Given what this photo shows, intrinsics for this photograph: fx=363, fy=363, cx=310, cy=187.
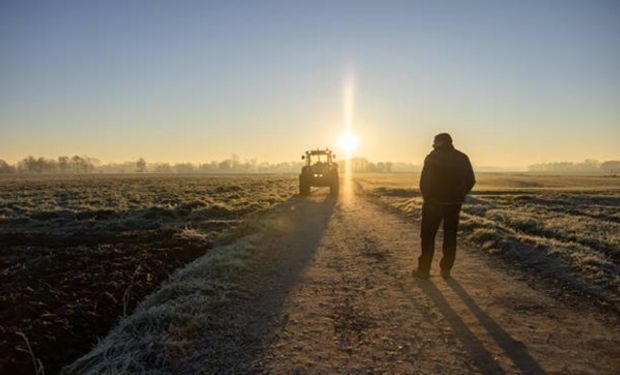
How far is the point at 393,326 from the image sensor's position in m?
4.34

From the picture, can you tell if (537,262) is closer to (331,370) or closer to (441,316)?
(441,316)

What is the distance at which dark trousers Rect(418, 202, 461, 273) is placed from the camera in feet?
20.1

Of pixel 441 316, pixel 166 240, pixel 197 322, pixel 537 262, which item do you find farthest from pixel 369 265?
pixel 166 240

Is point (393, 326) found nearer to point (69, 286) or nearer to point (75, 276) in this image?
point (69, 286)

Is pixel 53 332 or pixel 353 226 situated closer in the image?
pixel 53 332

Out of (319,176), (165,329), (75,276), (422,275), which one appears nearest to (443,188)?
(422,275)

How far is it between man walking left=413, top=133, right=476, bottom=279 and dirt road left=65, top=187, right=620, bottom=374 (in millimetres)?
642

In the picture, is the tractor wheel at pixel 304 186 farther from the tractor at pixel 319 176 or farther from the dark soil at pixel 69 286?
the dark soil at pixel 69 286

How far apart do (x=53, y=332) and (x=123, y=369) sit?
1.70 metres

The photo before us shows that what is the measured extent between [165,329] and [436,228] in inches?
174

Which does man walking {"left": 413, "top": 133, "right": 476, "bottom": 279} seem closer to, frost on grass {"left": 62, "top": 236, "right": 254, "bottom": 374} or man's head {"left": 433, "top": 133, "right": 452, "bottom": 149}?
man's head {"left": 433, "top": 133, "right": 452, "bottom": 149}

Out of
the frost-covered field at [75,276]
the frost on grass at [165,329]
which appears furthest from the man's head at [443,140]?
the frost-covered field at [75,276]

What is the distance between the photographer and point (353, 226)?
12211 millimetres

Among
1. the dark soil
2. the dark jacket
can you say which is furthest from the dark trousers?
the dark soil
